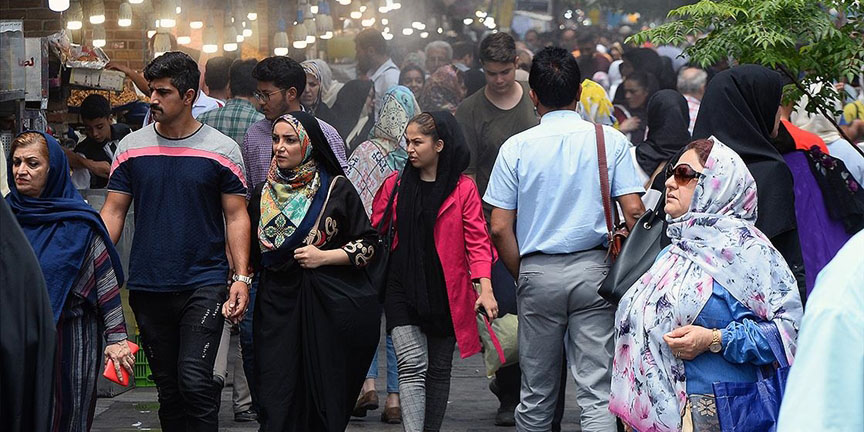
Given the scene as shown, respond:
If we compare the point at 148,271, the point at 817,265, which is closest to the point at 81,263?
the point at 148,271

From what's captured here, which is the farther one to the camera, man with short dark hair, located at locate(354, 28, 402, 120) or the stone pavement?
man with short dark hair, located at locate(354, 28, 402, 120)

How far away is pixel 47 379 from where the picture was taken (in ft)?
10.5

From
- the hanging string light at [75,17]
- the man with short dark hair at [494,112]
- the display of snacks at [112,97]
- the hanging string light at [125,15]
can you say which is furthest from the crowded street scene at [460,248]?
the hanging string light at [125,15]

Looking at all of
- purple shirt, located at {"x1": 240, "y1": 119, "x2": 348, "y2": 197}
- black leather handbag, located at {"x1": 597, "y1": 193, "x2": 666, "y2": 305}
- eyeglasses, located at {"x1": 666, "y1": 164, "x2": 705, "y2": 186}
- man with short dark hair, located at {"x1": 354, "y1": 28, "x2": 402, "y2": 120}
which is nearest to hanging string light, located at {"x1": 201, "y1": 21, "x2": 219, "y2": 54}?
man with short dark hair, located at {"x1": 354, "y1": 28, "x2": 402, "y2": 120}

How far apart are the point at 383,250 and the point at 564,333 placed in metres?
0.98

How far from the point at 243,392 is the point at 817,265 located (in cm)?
351

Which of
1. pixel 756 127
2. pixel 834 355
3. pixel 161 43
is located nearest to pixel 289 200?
pixel 756 127

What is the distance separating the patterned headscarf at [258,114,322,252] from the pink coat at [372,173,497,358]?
853mm

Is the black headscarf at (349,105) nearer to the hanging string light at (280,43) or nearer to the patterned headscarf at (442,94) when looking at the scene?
the patterned headscarf at (442,94)

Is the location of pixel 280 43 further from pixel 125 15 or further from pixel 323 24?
pixel 125 15

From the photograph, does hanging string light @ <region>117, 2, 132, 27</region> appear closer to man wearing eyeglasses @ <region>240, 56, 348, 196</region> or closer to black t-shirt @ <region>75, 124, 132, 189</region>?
black t-shirt @ <region>75, 124, 132, 189</region>

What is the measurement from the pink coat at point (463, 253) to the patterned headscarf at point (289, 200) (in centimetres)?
85

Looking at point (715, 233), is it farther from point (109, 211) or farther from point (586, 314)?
point (109, 211)

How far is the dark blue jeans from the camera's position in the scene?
6102mm
